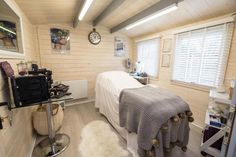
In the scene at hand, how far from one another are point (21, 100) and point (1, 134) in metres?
0.37

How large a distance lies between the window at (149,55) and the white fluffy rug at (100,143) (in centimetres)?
227

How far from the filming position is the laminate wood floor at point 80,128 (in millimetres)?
1938

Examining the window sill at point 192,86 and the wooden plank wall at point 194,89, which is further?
the window sill at point 192,86

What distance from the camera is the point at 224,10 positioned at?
2.11 meters

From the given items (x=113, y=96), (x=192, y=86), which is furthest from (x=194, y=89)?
(x=113, y=96)

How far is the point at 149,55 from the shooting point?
13.0ft

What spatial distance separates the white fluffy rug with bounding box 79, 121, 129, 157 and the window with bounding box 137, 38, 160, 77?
2.27 metres

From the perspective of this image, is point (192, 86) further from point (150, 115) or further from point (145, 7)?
point (145, 7)

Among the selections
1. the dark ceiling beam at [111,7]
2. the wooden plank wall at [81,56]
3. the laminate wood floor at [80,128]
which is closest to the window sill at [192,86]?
the laminate wood floor at [80,128]

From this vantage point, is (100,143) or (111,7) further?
(111,7)

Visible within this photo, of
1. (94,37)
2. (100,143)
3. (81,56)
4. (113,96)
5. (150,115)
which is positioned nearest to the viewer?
(150,115)

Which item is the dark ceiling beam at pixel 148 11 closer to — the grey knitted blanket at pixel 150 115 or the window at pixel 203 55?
the window at pixel 203 55

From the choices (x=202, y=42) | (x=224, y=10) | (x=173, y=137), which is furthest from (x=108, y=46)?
(x=173, y=137)

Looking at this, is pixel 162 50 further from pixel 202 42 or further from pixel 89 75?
pixel 89 75
